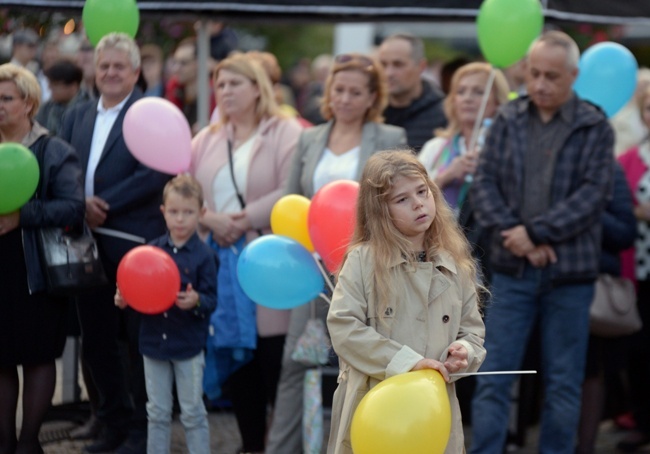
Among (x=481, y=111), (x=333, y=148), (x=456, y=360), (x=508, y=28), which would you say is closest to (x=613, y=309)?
(x=481, y=111)

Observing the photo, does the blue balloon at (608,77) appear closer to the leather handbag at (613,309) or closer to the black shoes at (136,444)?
the leather handbag at (613,309)

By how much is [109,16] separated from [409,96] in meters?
2.28

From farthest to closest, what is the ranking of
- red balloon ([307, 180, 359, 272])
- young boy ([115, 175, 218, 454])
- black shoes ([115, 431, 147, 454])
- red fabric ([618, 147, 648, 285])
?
red fabric ([618, 147, 648, 285])
black shoes ([115, 431, 147, 454])
young boy ([115, 175, 218, 454])
red balloon ([307, 180, 359, 272])

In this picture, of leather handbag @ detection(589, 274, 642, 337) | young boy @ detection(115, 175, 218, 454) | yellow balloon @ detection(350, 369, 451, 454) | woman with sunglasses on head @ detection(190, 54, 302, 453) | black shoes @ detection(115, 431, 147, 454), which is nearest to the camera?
yellow balloon @ detection(350, 369, 451, 454)

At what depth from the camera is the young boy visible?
5.51 m

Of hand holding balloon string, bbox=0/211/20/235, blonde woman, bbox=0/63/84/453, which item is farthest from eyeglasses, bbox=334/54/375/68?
hand holding balloon string, bbox=0/211/20/235

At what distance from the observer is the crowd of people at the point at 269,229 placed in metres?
5.66

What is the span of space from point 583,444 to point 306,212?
2.27 m

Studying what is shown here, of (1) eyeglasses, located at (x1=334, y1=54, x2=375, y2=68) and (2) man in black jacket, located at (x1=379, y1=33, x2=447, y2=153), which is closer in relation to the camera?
(1) eyeglasses, located at (x1=334, y1=54, x2=375, y2=68)

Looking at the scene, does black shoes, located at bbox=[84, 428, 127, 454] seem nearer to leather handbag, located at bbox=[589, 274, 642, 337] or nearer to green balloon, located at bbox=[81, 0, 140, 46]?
green balloon, located at bbox=[81, 0, 140, 46]

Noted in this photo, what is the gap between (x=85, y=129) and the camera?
6230mm

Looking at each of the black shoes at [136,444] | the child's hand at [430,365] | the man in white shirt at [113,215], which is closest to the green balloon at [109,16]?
the man in white shirt at [113,215]

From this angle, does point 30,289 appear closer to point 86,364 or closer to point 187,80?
point 86,364

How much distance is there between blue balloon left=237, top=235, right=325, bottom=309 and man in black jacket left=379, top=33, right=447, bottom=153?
7.75 feet
